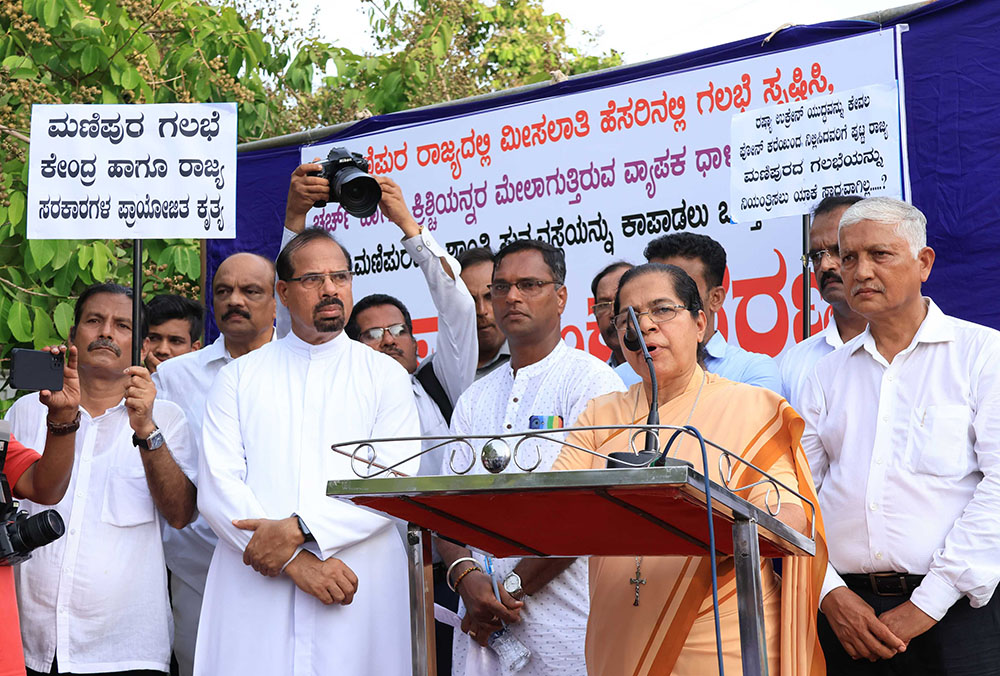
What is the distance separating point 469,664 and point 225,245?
4.44 meters

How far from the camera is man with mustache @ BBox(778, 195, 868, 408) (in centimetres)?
482

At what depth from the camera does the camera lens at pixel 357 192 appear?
4.73m

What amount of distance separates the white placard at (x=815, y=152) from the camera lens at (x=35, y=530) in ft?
9.23

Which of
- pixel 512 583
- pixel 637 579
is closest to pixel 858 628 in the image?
pixel 637 579

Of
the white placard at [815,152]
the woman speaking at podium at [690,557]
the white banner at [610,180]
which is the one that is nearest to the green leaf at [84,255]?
the white banner at [610,180]

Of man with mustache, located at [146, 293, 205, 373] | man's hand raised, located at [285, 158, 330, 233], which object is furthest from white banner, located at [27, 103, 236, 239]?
man with mustache, located at [146, 293, 205, 373]

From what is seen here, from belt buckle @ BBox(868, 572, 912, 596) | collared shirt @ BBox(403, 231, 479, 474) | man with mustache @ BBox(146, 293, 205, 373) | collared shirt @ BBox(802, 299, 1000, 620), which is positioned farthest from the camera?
man with mustache @ BBox(146, 293, 205, 373)

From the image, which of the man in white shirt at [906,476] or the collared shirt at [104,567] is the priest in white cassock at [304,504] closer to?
the collared shirt at [104,567]

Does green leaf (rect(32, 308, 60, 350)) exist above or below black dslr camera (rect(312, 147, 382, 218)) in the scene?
below

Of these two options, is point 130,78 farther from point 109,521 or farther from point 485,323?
point 109,521

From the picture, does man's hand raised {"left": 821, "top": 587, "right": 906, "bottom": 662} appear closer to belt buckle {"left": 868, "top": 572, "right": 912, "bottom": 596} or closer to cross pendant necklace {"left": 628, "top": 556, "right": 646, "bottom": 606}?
belt buckle {"left": 868, "top": 572, "right": 912, "bottom": 596}

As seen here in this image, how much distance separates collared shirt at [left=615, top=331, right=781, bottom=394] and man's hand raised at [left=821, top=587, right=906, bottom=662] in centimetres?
95

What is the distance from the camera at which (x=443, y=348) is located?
5.23 meters

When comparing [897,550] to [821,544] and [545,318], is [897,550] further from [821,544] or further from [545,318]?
[545,318]
